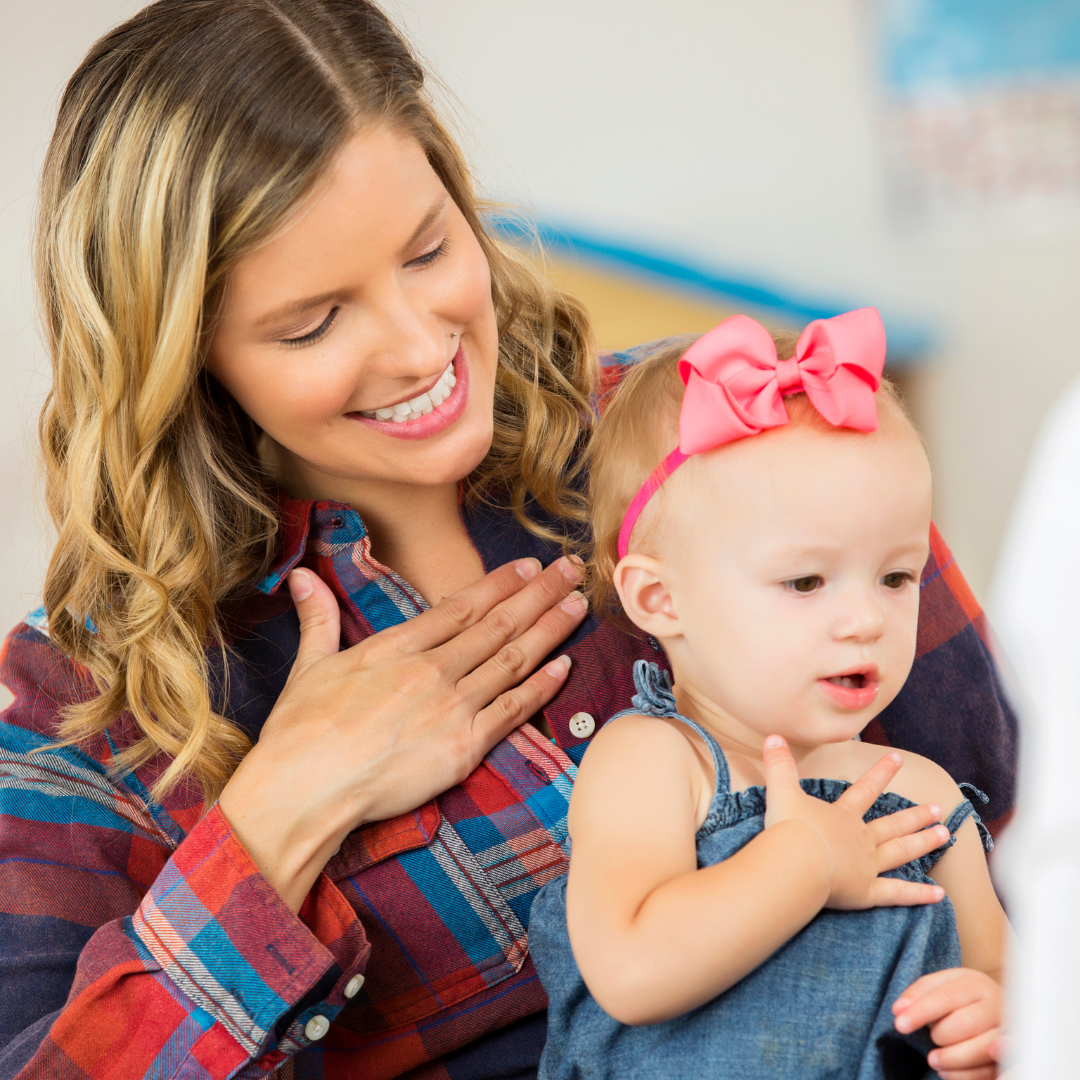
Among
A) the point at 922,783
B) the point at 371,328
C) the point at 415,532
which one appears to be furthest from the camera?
the point at 415,532

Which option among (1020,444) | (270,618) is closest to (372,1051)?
(270,618)

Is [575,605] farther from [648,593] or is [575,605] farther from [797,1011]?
[797,1011]

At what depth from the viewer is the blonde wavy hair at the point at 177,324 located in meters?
1.01

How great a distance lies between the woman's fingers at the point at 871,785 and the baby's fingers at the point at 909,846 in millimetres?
34

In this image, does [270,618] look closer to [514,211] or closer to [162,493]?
[162,493]

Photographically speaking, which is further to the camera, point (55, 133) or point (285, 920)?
point (55, 133)

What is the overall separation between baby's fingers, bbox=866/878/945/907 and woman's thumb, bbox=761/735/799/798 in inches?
3.9

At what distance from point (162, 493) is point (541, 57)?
6.57ft

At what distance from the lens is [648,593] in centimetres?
94

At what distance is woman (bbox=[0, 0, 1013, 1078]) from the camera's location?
100 centimetres

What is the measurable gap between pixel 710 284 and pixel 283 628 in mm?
2064

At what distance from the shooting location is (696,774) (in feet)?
2.88

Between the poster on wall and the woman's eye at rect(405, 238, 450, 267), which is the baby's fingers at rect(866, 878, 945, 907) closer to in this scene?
the woman's eye at rect(405, 238, 450, 267)

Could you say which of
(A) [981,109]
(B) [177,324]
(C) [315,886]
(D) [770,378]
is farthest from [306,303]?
(A) [981,109]
